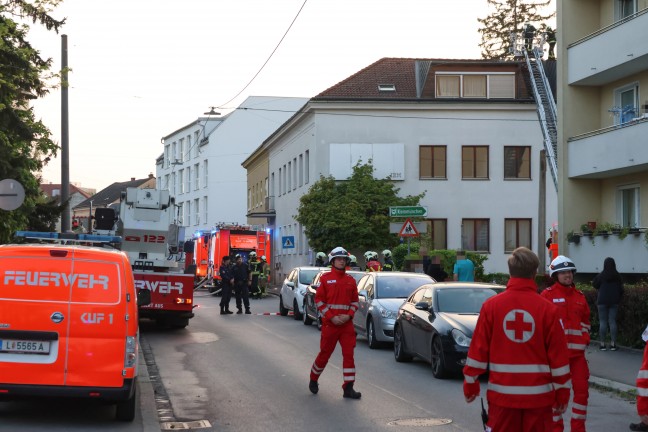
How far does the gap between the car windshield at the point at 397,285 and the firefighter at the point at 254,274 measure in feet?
59.4

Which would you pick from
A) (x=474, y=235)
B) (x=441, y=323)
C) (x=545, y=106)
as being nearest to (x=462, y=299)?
(x=441, y=323)

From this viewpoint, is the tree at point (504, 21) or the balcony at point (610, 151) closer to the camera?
the balcony at point (610, 151)

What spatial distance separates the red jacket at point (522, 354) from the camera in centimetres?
606

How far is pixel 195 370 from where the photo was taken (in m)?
15.2

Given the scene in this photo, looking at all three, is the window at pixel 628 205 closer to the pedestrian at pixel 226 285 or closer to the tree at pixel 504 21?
the pedestrian at pixel 226 285

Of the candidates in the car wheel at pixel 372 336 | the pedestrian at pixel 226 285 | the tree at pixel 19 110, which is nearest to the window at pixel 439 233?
the pedestrian at pixel 226 285

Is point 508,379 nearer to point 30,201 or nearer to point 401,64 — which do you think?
point 30,201

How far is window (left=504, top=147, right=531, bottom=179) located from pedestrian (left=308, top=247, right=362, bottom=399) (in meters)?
36.5

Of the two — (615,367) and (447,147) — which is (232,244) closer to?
(447,147)

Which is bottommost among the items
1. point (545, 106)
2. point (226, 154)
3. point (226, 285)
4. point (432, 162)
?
point (226, 285)

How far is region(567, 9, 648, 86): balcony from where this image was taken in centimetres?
2420

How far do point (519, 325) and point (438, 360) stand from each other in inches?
322

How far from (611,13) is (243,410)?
65.7 feet

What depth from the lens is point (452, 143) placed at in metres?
47.7
